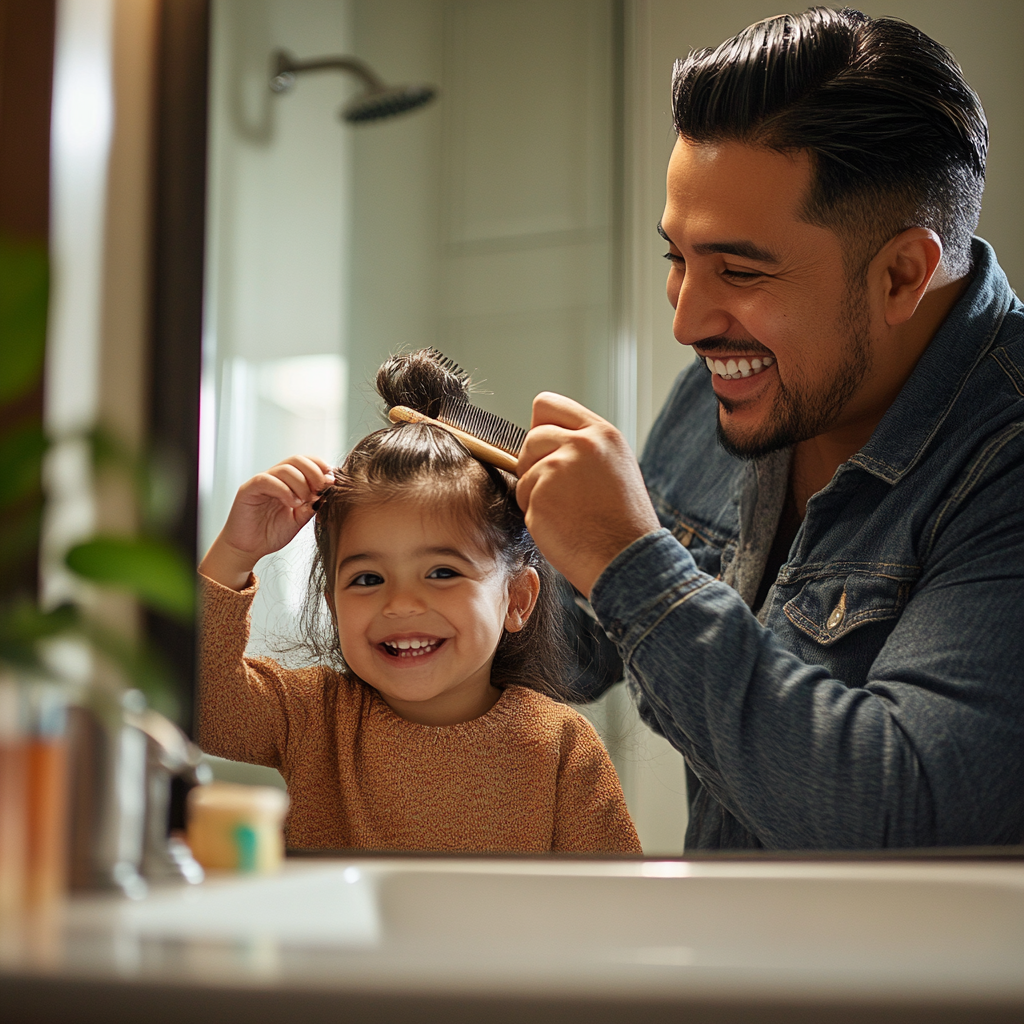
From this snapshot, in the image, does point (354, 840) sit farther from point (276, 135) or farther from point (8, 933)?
point (276, 135)

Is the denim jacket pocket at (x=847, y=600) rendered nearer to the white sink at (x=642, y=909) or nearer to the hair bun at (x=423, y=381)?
the white sink at (x=642, y=909)

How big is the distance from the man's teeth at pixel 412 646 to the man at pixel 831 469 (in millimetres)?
153

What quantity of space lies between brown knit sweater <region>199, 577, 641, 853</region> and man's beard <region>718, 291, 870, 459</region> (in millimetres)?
300

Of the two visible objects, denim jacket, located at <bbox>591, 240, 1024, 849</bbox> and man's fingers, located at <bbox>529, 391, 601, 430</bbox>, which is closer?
denim jacket, located at <bbox>591, 240, 1024, 849</bbox>

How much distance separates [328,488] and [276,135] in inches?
12.3

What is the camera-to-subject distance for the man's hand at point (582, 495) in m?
0.71

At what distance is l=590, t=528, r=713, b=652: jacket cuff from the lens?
2.23 ft

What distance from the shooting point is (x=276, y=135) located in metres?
0.85

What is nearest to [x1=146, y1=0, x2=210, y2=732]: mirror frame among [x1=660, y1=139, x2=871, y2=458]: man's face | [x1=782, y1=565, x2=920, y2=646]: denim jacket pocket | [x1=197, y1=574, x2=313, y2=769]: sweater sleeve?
[x1=197, y1=574, x2=313, y2=769]: sweater sleeve

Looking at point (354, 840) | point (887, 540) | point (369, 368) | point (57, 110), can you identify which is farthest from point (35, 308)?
point (887, 540)

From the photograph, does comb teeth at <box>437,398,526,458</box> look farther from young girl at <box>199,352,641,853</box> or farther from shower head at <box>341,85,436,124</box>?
shower head at <box>341,85,436,124</box>

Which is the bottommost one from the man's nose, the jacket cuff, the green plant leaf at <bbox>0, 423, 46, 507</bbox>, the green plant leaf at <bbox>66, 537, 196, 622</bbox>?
the jacket cuff

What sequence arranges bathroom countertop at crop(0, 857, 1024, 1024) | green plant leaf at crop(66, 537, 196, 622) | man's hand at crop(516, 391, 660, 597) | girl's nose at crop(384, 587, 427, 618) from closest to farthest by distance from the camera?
bathroom countertop at crop(0, 857, 1024, 1024), green plant leaf at crop(66, 537, 196, 622), man's hand at crop(516, 391, 660, 597), girl's nose at crop(384, 587, 427, 618)

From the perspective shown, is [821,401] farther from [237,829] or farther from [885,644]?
[237,829]
